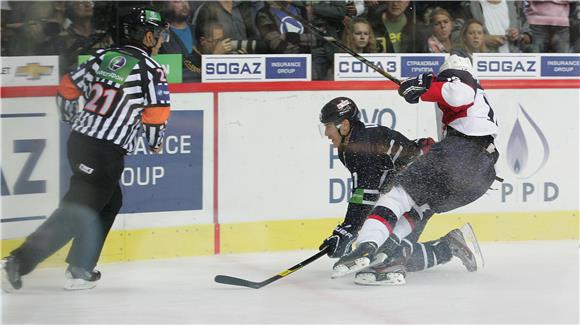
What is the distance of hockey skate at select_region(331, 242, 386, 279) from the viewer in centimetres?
412

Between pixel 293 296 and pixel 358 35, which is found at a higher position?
pixel 358 35

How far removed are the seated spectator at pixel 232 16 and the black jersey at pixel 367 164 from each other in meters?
0.76

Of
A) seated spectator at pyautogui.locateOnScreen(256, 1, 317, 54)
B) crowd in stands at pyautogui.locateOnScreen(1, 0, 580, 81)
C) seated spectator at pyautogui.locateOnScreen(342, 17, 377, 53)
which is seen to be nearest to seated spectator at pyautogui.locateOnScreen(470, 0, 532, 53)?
crowd in stands at pyautogui.locateOnScreen(1, 0, 580, 81)

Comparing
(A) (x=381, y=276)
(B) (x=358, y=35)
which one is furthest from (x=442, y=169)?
(B) (x=358, y=35)

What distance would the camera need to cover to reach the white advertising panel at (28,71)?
372cm

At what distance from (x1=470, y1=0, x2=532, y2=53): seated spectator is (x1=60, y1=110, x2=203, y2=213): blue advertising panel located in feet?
4.52

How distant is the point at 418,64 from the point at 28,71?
6.35ft

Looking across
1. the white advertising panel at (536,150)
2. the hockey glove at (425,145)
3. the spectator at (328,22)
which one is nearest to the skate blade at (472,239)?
the hockey glove at (425,145)

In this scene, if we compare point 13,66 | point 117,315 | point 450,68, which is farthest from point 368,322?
point 13,66

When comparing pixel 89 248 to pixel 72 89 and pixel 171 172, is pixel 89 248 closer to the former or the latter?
pixel 72 89

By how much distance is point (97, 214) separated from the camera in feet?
13.5

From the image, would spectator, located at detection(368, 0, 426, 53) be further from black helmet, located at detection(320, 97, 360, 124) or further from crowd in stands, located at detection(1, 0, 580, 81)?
black helmet, located at detection(320, 97, 360, 124)

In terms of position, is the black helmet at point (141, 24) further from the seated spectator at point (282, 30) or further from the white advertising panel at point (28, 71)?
the seated spectator at point (282, 30)

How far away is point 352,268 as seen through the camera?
4.17m
